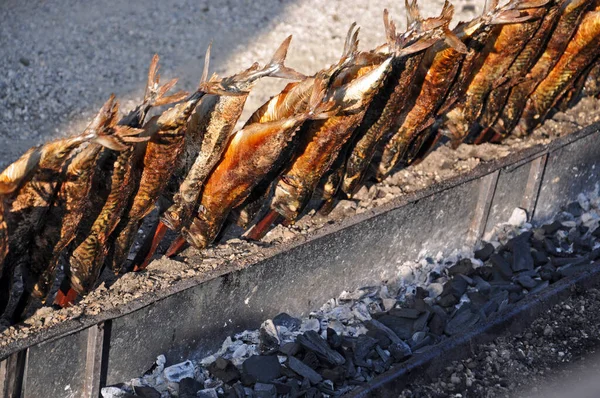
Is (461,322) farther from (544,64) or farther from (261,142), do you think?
(544,64)

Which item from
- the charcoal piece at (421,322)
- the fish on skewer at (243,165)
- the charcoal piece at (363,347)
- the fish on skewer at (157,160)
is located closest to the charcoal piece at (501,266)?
the charcoal piece at (421,322)

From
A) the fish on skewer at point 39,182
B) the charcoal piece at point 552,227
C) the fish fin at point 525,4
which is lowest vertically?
the charcoal piece at point 552,227

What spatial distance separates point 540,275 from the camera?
21.2ft

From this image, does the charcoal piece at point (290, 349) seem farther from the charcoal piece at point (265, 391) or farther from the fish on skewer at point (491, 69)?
the fish on skewer at point (491, 69)

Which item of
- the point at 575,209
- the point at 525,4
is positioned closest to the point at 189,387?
the point at 525,4

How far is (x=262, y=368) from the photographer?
16.7 ft

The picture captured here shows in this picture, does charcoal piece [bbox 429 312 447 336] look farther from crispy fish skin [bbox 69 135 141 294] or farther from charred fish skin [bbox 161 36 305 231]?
crispy fish skin [bbox 69 135 141 294]

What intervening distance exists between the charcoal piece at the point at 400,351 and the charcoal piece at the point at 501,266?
1245 mm

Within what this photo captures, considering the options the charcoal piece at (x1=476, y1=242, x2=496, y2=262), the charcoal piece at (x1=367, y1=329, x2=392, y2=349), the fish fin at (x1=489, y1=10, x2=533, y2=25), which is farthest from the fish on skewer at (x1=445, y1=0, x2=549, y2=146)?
the charcoal piece at (x1=367, y1=329, x2=392, y2=349)

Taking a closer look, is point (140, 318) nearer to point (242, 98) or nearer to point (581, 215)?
point (242, 98)

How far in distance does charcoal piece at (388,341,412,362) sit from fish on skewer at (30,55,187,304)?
2.07m

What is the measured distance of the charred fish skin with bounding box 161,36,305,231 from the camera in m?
4.57

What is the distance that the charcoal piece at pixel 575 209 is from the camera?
7.50 m

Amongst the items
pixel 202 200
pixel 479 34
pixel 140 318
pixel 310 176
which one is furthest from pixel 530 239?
pixel 140 318
